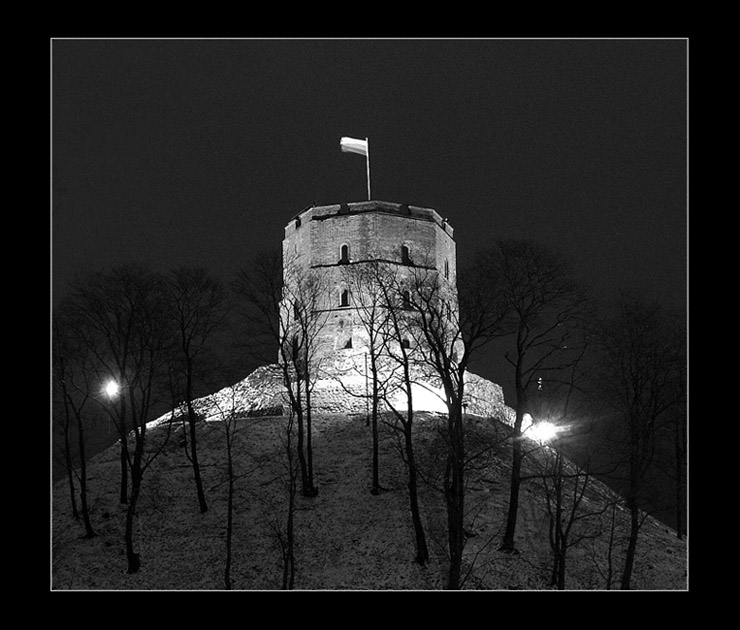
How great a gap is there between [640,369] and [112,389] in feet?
55.9

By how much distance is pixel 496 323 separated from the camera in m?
21.4

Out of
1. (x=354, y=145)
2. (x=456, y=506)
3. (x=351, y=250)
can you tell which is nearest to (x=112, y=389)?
(x=456, y=506)

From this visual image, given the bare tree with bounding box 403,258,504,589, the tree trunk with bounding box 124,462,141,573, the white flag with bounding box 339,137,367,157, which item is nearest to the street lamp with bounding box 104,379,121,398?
the tree trunk with bounding box 124,462,141,573

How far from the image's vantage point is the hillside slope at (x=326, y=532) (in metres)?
22.0

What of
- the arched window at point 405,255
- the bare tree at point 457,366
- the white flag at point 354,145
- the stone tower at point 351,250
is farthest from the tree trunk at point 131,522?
the white flag at point 354,145

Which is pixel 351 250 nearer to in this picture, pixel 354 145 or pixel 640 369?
pixel 354 145

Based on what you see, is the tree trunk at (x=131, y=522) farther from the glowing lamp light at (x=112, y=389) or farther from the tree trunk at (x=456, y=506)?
the tree trunk at (x=456, y=506)

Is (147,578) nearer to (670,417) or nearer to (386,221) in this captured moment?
(670,417)

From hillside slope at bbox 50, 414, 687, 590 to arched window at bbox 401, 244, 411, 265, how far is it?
47.0 feet

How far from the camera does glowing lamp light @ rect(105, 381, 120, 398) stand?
82.1 feet

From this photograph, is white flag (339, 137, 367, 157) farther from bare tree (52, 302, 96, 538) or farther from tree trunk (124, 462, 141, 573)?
tree trunk (124, 462, 141, 573)

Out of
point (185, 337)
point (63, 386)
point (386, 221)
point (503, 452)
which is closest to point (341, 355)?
point (386, 221)

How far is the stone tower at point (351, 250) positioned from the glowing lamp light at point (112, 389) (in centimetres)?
1741

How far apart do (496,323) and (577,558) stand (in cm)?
790
